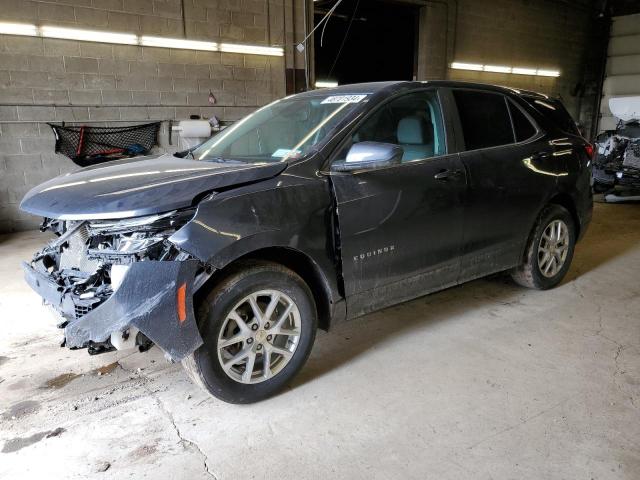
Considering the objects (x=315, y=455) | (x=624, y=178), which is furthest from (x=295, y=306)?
(x=624, y=178)

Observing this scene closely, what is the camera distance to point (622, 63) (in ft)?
46.5

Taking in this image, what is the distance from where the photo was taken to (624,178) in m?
8.57

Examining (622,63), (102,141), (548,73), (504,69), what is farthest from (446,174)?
(622,63)

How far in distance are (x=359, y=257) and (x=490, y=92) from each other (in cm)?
178

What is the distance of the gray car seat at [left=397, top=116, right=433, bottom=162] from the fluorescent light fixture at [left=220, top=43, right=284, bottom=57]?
18.4 ft

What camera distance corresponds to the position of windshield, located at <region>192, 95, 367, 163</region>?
2.79 m

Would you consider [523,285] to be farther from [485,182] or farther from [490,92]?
[490,92]

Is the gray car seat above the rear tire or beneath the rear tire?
above

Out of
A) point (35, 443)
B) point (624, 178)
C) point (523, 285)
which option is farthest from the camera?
point (624, 178)

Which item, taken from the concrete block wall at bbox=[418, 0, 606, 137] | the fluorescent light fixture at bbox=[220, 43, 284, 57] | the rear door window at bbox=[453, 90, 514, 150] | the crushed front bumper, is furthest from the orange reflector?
the concrete block wall at bbox=[418, 0, 606, 137]

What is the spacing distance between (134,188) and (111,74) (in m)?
5.47

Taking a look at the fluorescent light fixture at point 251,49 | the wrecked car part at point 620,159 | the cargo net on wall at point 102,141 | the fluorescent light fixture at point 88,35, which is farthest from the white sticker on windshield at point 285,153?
the wrecked car part at point 620,159

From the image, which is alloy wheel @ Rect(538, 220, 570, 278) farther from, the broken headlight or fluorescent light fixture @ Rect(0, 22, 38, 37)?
fluorescent light fixture @ Rect(0, 22, 38, 37)

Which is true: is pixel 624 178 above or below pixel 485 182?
below
